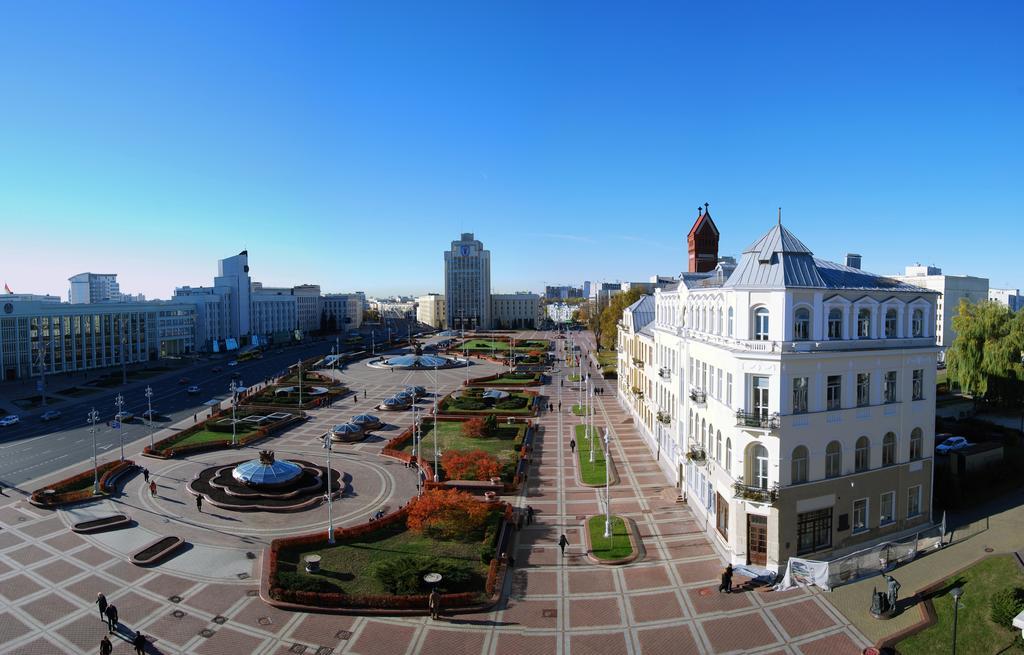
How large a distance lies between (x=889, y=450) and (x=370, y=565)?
88.2 feet

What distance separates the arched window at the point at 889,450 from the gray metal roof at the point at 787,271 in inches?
297

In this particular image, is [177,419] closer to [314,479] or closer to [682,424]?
[314,479]

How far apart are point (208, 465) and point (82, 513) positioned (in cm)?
1075

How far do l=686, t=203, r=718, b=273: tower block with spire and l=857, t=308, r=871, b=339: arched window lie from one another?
30.3 meters

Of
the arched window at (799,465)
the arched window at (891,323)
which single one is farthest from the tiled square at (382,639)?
the arched window at (891,323)

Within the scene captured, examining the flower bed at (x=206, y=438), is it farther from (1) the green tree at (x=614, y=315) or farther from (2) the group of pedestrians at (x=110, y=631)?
(1) the green tree at (x=614, y=315)

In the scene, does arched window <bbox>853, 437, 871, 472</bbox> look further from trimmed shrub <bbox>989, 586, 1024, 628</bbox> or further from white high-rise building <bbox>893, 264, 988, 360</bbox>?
white high-rise building <bbox>893, 264, 988, 360</bbox>

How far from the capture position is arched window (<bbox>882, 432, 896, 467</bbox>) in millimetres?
29547

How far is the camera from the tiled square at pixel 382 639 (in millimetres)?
21797

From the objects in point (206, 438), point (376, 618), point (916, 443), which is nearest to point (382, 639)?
point (376, 618)

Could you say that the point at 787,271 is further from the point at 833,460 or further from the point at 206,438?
the point at 206,438

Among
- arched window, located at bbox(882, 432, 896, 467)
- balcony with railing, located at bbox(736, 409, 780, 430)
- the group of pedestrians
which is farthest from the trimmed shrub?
the group of pedestrians

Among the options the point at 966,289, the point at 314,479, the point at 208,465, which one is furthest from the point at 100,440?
the point at 966,289

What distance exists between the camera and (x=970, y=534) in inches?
1190
